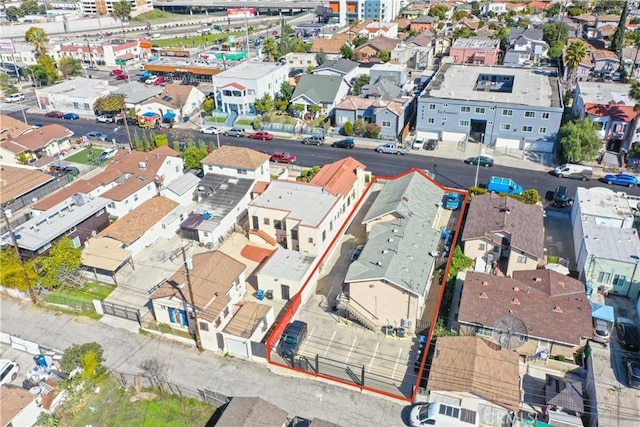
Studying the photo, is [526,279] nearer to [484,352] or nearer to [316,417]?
[484,352]

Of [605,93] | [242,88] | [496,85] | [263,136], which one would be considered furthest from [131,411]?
[496,85]

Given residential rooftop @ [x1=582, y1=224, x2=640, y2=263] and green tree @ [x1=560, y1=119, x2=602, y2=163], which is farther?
green tree @ [x1=560, y1=119, x2=602, y2=163]

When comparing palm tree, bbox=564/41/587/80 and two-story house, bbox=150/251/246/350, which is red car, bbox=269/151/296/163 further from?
palm tree, bbox=564/41/587/80

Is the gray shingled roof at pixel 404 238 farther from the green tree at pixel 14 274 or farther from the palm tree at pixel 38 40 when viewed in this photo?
the palm tree at pixel 38 40

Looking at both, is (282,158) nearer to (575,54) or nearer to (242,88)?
(242,88)

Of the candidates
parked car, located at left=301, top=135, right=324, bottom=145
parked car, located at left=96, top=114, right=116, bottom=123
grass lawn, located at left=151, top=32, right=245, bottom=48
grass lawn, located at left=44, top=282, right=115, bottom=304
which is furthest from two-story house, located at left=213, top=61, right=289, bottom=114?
grass lawn, located at left=151, top=32, right=245, bottom=48

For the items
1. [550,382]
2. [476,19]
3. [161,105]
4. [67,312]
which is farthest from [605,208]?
[476,19]
